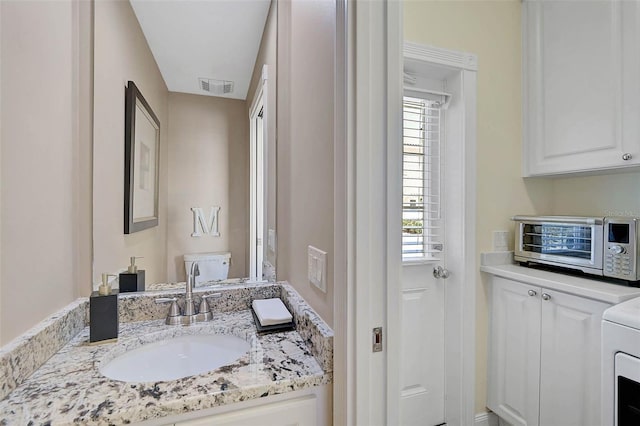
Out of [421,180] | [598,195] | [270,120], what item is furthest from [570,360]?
[270,120]

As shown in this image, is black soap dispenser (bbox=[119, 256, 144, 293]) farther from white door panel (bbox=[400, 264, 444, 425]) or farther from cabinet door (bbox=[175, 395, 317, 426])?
white door panel (bbox=[400, 264, 444, 425])

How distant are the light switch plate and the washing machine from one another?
1057mm

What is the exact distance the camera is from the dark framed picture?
1.15 m

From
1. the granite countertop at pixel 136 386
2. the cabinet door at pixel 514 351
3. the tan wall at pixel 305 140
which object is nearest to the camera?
the granite countertop at pixel 136 386

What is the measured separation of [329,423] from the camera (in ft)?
2.48

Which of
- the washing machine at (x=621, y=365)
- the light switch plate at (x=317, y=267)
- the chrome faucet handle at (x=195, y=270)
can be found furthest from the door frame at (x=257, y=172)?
the washing machine at (x=621, y=365)

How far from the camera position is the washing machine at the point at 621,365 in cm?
101

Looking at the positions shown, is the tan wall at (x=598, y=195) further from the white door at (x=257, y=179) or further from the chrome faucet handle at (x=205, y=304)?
the chrome faucet handle at (x=205, y=304)

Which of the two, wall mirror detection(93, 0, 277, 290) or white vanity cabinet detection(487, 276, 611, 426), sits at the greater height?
wall mirror detection(93, 0, 277, 290)

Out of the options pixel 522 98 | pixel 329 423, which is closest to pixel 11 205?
pixel 329 423

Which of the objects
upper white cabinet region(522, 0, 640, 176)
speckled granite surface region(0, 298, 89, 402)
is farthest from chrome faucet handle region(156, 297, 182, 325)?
upper white cabinet region(522, 0, 640, 176)

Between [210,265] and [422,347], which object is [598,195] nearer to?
[422,347]

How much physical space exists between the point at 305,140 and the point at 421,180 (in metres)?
0.95

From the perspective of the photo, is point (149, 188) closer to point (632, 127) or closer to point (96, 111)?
point (96, 111)
